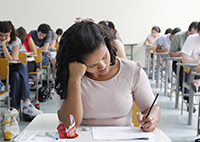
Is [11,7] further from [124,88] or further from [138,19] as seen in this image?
[124,88]

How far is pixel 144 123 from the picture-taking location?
1.07 metres

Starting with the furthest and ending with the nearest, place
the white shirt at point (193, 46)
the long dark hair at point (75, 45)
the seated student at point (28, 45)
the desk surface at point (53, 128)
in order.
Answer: the seated student at point (28, 45), the white shirt at point (193, 46), the long dark hair at point (75, 45), the desk surface at point (53, 128)

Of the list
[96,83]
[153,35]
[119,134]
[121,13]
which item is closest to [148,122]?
[119,134]

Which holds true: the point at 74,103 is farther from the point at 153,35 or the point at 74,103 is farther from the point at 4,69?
the point at 153,35

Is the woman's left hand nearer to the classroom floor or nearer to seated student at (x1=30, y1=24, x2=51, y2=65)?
the classroom floor

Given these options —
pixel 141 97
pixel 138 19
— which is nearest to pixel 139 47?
pixel 138 19

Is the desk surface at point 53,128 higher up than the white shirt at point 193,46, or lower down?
lower down

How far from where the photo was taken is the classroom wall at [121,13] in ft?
28.2

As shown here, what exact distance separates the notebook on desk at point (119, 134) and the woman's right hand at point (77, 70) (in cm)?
24

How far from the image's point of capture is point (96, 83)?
46.1 inches

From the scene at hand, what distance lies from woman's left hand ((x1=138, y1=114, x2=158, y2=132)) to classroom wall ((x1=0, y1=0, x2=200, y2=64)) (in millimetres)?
7910

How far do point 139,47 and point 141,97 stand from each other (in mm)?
8035

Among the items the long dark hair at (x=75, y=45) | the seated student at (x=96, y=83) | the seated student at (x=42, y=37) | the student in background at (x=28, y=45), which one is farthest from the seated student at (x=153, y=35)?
the long dark hair at (x=75, y=45)

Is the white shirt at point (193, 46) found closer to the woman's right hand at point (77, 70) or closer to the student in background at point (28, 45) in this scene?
the student in background at point (28, 45)
